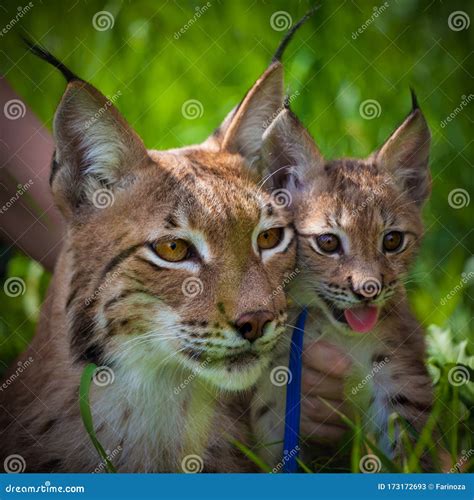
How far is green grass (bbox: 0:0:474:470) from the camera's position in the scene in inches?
155

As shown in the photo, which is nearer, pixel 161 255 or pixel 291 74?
pixel 161 255

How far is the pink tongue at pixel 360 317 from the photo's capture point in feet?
10.9

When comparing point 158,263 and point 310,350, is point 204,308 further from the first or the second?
point 310,350

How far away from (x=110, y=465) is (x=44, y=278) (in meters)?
1.44

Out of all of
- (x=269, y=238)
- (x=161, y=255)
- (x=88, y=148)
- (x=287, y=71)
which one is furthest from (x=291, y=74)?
(x=161, y=255)

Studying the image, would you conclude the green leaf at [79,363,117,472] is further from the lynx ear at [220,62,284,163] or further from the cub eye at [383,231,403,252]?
the cub eye at [383,231,403,252]

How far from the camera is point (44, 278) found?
4461mm

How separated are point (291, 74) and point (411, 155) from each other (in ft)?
2.68

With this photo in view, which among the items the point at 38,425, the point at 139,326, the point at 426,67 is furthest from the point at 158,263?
the point at 426,67

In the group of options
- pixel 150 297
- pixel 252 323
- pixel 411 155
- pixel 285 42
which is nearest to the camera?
pixel 252 323

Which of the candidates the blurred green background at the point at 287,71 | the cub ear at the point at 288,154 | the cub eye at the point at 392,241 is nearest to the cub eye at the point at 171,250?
the cub ear at the point at 288,154

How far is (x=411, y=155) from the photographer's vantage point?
3.65 meters

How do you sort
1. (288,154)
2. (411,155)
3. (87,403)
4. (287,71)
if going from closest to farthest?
1. (87,403)
2. (288,154)
3. (411,155)
4. (287,71)

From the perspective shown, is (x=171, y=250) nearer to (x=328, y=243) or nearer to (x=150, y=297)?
(x=150, y=297)
